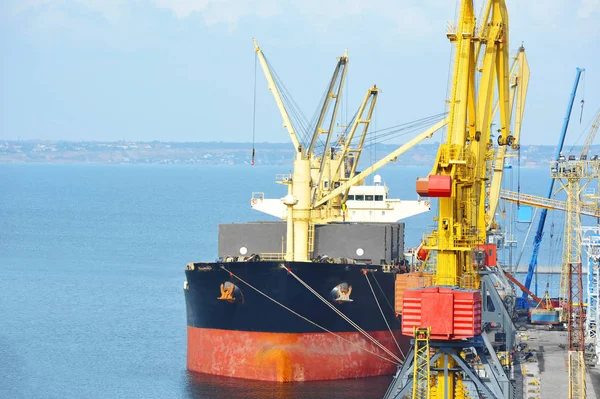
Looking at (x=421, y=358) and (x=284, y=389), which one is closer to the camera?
(x=421, y=358)

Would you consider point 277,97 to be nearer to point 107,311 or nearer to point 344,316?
point 344,316

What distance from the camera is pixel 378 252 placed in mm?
49750

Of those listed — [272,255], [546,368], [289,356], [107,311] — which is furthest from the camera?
[107,311]

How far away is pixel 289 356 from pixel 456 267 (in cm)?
1344

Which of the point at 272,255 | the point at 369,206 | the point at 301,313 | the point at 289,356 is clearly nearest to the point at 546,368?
the point at 301,313

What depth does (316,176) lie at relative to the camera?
56.9m

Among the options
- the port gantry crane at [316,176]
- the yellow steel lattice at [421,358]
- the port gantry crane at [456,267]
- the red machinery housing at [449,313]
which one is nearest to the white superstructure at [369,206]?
the port gantry crane at [316,176]

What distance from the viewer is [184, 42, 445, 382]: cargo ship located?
46375mm

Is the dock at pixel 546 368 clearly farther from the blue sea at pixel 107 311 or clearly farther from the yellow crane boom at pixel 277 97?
the yellow crane boom at pixel 277 97

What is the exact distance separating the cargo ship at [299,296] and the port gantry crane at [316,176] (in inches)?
2.2

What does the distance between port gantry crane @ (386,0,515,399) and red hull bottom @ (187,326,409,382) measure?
Answer: 27.0ft

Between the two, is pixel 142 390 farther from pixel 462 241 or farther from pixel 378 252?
pixel 462 241

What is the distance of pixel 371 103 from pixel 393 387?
2777cm

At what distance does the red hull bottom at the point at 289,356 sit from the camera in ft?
152
